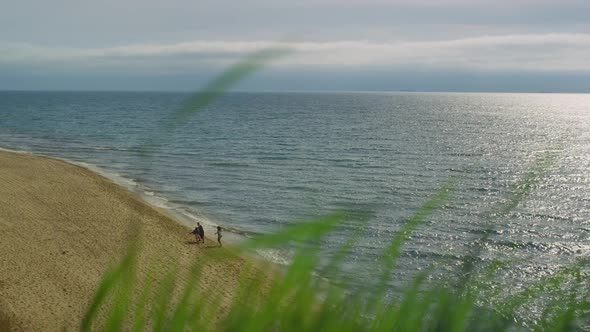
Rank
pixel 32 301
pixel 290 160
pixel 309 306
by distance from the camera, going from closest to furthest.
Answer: pixel 309 306, pixel 32 301, pixel 290 160

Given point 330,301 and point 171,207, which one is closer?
point 330,301

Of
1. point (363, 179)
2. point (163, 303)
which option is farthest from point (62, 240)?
point (163, 303)

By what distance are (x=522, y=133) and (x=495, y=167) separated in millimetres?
54869

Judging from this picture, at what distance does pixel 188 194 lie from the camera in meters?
38.4

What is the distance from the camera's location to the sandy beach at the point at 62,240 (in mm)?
17406

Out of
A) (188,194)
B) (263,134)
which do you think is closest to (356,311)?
(188,194)

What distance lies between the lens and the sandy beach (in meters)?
17.4

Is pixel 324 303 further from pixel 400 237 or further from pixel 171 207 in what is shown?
pixel 171 207

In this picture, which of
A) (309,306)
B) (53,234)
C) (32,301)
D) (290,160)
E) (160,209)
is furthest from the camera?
(290,160)

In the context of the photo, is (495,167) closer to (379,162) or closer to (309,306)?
(379,162)

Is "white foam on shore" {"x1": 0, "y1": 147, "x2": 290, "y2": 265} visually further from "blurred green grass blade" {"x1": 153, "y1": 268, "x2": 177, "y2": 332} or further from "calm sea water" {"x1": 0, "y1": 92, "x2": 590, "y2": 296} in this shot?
"blurred green grass blade" {"x1": 153, "y1": 268, "x2": 177, "y2": 332}

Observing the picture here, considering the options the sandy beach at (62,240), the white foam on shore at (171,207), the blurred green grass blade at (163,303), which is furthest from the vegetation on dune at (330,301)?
the white foam on shore at (171,207)

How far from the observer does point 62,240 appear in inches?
1001

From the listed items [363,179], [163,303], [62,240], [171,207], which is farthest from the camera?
[363,179]
